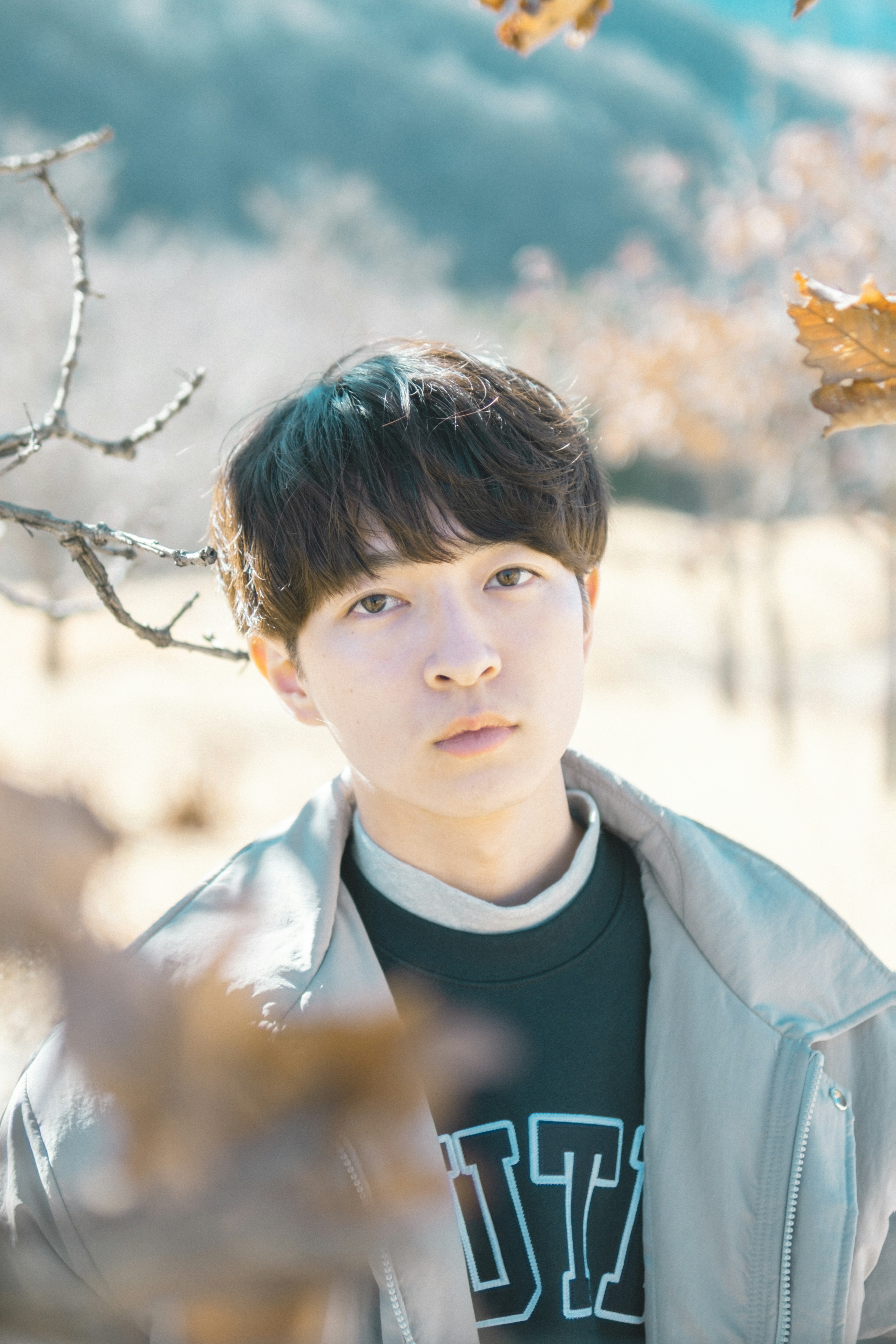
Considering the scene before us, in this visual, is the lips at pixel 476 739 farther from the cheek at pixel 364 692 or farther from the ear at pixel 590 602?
the ear at pixel 590 602

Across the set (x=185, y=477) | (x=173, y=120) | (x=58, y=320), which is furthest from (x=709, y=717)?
(x=173, y=120)

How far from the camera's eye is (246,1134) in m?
0.33

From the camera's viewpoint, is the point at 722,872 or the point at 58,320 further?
the point at 58,320

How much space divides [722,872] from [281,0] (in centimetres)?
3276

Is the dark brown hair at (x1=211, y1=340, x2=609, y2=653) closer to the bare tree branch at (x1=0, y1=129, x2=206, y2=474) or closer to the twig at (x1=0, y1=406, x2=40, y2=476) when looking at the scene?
the bare tree branch at (x1=0, y1=129, x2=206, y2=474)

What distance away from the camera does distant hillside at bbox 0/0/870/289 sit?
2452cm

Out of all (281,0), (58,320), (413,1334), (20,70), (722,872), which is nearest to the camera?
(413,1334)

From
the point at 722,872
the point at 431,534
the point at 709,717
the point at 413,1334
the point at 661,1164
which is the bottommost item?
the point at 413,1334

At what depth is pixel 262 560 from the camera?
1.36 m

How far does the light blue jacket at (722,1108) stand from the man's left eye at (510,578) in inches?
15.3

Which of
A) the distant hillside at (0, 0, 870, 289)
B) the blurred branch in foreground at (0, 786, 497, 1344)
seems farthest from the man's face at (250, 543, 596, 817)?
the distant hillside at (0, 0, 870, 289)

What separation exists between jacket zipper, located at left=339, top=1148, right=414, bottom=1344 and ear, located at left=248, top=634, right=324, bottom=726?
67 centimetres

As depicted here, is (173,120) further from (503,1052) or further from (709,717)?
(503,1052)

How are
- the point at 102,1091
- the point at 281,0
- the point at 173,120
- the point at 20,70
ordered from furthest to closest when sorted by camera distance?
the point at 281,0 < the point at 173,120 < the point at 20,70 < the point at 102,1091
